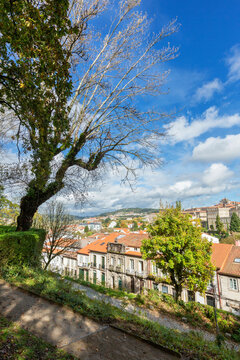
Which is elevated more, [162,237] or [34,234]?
[34,234]

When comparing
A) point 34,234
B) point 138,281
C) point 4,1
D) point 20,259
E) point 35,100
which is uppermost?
point 4,1

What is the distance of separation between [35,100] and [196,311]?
13.3 m

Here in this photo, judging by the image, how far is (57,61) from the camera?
425 cm

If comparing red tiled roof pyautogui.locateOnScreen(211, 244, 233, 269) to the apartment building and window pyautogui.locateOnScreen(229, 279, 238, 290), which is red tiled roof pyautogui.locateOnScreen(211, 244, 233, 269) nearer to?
the apartment building

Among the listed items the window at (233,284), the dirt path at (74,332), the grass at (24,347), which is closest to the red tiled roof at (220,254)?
the window at (233,284)

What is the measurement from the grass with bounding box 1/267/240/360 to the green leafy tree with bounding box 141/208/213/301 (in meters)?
7.41

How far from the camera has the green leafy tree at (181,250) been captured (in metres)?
11.8

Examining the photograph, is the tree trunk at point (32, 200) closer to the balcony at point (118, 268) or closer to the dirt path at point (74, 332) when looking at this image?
the dirt path at point (74, 332)

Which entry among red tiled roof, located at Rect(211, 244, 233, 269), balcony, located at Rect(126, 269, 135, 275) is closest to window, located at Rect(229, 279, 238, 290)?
red tiled roof, located at Rect(211, 244, 233, 269)

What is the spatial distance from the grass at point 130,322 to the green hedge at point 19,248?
0.48 metres

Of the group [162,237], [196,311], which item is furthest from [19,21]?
[196,311]

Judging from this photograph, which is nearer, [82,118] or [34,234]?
[34,234]

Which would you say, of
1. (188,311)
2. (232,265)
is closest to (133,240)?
(232,265)

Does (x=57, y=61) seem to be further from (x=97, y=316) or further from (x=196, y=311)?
(x=196, y=311)
